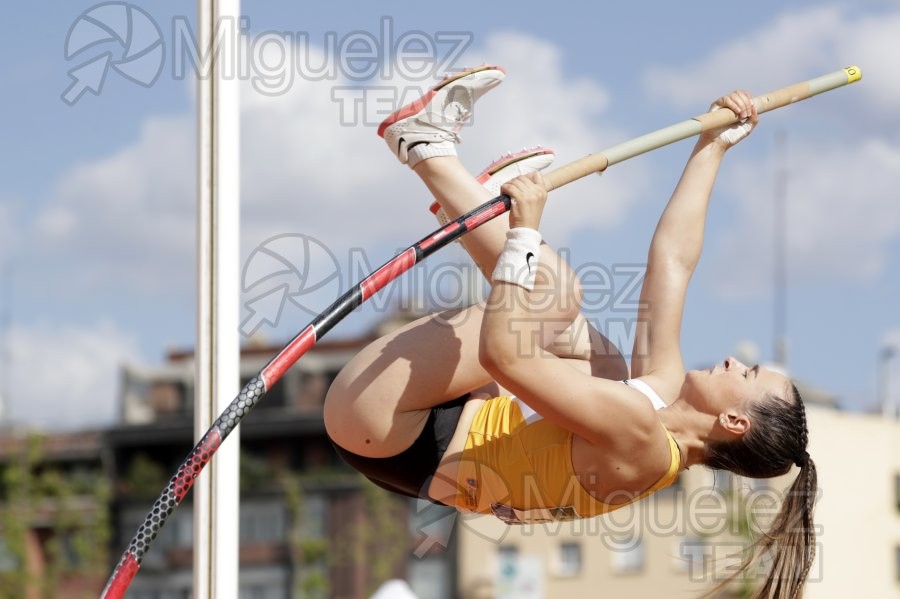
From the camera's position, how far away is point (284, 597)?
34.3 meters

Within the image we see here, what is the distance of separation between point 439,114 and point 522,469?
98 centimetres

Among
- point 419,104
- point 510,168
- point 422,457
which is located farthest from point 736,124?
point 422,457

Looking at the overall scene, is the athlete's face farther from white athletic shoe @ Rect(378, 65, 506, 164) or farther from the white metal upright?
the white metal upright

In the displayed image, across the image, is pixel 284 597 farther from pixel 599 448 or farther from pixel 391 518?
pixel 599 448

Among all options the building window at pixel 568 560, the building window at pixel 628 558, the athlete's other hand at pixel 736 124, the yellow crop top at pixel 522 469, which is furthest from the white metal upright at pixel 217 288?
the building window at pixel 568 560

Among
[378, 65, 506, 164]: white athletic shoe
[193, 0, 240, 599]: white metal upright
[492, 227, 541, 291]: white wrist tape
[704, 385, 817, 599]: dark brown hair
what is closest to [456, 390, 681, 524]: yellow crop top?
[704, 385, 817, 599]: dark brown hair

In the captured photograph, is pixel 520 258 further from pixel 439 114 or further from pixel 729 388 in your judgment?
pixel 729 388

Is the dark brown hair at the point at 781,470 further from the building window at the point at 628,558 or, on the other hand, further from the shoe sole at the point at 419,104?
the building window at the point at 628,558

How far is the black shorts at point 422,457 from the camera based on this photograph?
12.2 feet

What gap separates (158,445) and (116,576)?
35.1 metres

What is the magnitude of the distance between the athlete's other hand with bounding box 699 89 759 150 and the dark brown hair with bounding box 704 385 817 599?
2.52 ft

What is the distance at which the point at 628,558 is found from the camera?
105 ft

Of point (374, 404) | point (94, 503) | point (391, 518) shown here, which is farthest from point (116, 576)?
point (94, 503)

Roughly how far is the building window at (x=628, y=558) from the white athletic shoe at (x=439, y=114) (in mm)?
28465
